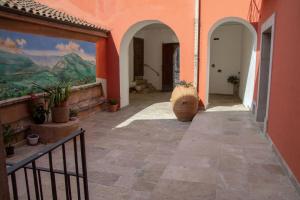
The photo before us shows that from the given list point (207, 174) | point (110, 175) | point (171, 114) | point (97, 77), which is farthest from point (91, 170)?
point (97, 77)

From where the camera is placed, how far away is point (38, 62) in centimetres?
571

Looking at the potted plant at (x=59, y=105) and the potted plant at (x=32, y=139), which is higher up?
the potted plant at (x=59, y=105)

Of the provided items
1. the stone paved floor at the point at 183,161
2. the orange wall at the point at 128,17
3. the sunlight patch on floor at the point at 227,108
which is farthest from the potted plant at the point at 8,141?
the sunlight patch on floor at the point at 227,108

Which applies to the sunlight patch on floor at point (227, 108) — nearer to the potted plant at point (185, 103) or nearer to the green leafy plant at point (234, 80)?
the potted plant at point (185, 103)

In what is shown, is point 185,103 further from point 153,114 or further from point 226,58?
point 226,58

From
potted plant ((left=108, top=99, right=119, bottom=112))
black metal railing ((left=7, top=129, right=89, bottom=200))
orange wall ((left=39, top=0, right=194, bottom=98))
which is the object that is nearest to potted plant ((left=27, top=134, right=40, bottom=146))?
black metal railing ((left=7, top=129, right=89, bottom=200))

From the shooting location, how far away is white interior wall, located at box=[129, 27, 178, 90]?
12.5 m

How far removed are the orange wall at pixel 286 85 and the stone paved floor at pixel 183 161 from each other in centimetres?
31

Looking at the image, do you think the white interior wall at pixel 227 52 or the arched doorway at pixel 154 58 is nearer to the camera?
the white interior wall at pixel 227 52

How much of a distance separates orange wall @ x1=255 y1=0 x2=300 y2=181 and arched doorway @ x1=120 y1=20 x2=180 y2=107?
834cm

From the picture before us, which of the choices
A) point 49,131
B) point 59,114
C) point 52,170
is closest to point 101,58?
point 59,114

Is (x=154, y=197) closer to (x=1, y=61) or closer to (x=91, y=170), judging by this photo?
(x=91, y=170)

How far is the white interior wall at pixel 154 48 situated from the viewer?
12512mm

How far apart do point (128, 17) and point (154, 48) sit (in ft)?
16.4
